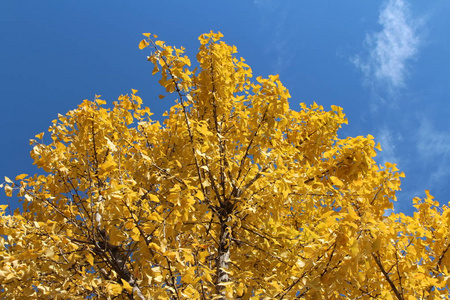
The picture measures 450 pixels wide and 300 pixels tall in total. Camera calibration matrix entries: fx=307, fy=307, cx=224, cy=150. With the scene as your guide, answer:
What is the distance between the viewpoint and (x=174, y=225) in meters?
2.30

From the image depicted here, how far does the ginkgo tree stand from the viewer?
2.24 m

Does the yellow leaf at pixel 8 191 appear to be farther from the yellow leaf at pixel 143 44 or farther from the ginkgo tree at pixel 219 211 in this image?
the yellow leaf at pixel 143 44

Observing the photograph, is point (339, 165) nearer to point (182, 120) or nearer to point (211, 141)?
point (211, 141)

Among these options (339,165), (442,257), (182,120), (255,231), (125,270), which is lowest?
(442,257)

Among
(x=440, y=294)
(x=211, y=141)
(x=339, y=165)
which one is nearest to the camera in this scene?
(x=440, y=294)

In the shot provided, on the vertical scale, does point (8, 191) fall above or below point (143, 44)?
below

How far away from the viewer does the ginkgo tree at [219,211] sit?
88.4 inches

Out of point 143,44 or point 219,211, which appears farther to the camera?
point 219,211

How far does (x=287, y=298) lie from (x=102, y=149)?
2964 mm

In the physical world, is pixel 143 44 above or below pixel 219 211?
above

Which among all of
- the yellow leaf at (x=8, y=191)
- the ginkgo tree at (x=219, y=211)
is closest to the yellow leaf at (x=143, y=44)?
the ginkgo tree at (x=219, y=211)

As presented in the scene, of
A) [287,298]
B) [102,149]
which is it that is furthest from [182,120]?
Result: [287,298]

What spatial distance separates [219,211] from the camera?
11.2 ft

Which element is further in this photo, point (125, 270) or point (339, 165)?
point (339, 165)
